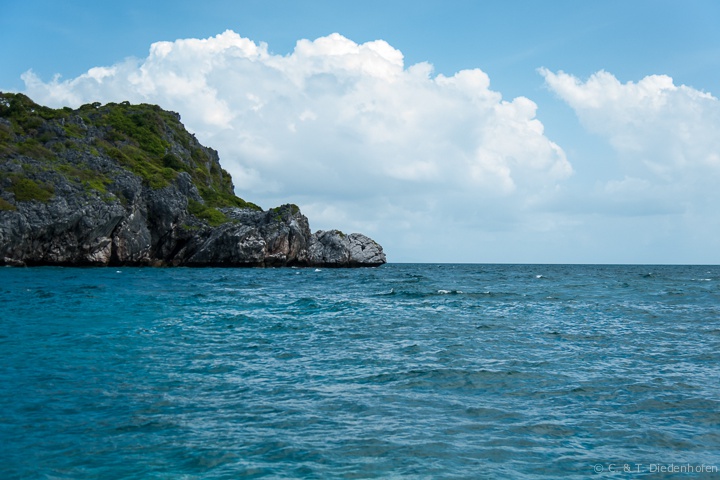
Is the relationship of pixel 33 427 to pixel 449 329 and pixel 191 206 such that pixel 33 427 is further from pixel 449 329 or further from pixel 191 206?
pixel 191 206

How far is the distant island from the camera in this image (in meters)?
73.5

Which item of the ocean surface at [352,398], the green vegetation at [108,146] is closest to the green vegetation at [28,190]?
the green vegetation at [108,146]

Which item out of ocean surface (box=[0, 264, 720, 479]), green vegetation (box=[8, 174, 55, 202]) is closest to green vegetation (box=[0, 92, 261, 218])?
green vegetation (box=[8, 174, 55, 202])

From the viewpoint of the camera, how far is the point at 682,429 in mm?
11227

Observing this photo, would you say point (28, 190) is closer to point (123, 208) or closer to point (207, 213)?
point (123, 208)

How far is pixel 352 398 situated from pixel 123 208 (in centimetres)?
7927

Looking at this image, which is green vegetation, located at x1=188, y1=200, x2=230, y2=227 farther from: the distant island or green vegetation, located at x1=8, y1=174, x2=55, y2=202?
green vegetation, located at x1=8, y1=174, x2=55, y2=202

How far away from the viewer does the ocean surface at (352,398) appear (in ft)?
30.3

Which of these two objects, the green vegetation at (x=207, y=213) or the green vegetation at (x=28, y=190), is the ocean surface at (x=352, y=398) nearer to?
the green vegetation at (x=28, y=190)

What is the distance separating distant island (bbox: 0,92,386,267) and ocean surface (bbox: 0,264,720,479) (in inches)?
2035

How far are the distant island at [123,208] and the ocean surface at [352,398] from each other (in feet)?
170

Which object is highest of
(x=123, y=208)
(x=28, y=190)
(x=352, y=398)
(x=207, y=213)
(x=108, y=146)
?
(x=108, y=146)

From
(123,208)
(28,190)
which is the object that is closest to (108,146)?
(123,208)

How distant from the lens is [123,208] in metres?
83.2
